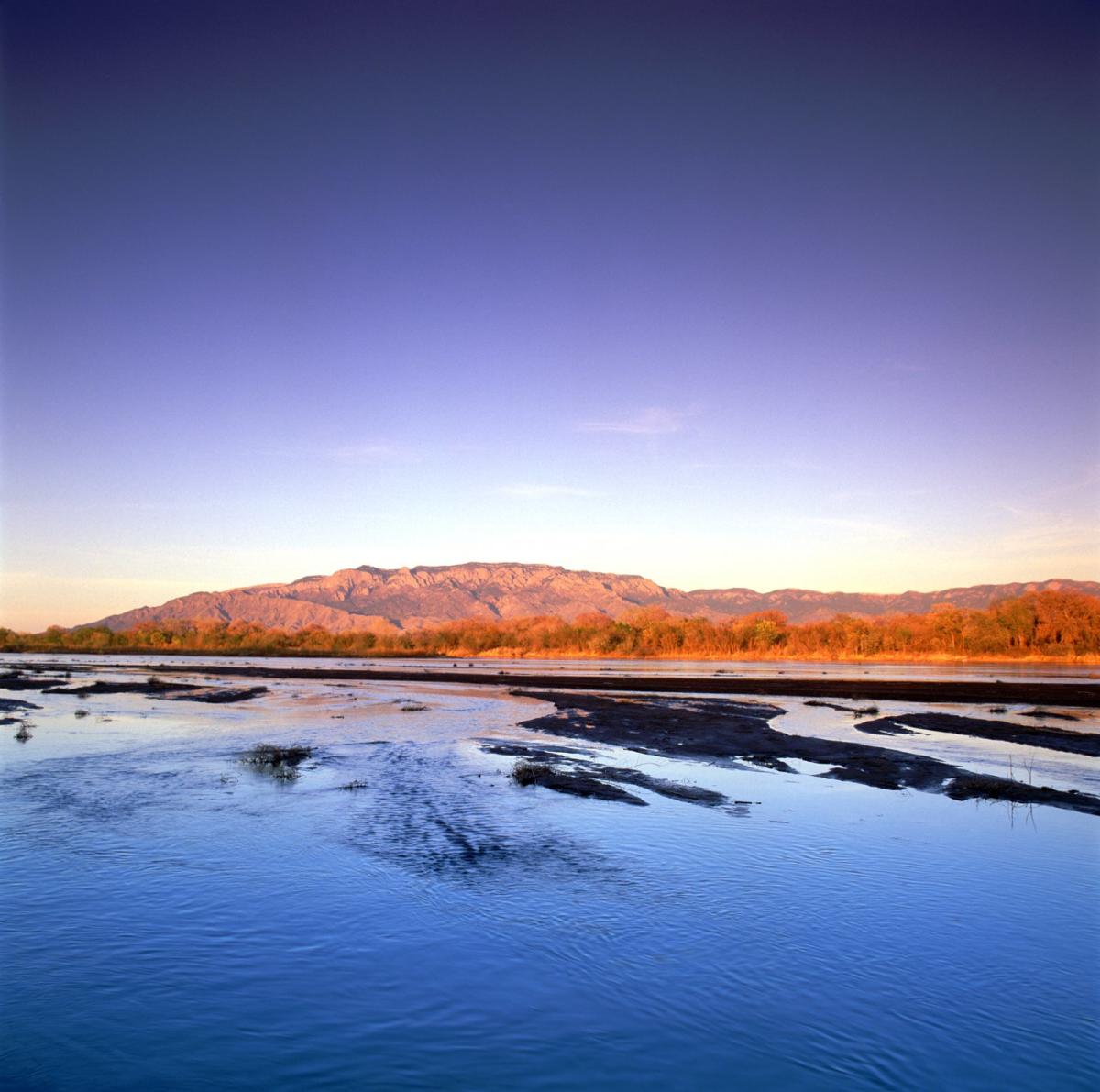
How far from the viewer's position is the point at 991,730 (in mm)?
27734

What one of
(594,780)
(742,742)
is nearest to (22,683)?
(742,742)

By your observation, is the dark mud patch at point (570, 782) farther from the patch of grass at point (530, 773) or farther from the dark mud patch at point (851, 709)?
the dark mud patch at point (851, 709)

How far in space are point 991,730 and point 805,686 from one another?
2249 centimetres

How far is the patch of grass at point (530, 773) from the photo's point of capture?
17.8 metres

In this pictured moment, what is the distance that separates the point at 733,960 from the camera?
8008 millimetres

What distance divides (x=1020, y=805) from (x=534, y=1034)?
1271 centimetres

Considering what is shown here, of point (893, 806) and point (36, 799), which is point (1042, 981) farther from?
point (36, 799)

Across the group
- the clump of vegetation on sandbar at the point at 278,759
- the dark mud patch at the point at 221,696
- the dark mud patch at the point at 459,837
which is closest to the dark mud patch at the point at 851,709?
the dark mud patch at the point at 459,837

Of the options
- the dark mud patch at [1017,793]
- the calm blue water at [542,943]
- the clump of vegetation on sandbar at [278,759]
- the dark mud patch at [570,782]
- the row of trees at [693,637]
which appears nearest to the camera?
the calm blue water at [542,943]

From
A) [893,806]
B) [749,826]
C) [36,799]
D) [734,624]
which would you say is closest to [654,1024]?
[749,826]

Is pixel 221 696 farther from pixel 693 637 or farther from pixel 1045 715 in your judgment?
pixel 693 637

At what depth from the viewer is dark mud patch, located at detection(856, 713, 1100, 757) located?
24.3m

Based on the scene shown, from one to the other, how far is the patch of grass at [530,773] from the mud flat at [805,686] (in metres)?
26.7

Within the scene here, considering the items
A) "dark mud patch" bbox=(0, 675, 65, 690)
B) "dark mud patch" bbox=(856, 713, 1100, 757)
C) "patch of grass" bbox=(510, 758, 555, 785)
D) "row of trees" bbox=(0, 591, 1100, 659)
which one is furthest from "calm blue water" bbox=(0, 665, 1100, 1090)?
"row of trees" bbox=(0, 591, 1100, 659)
